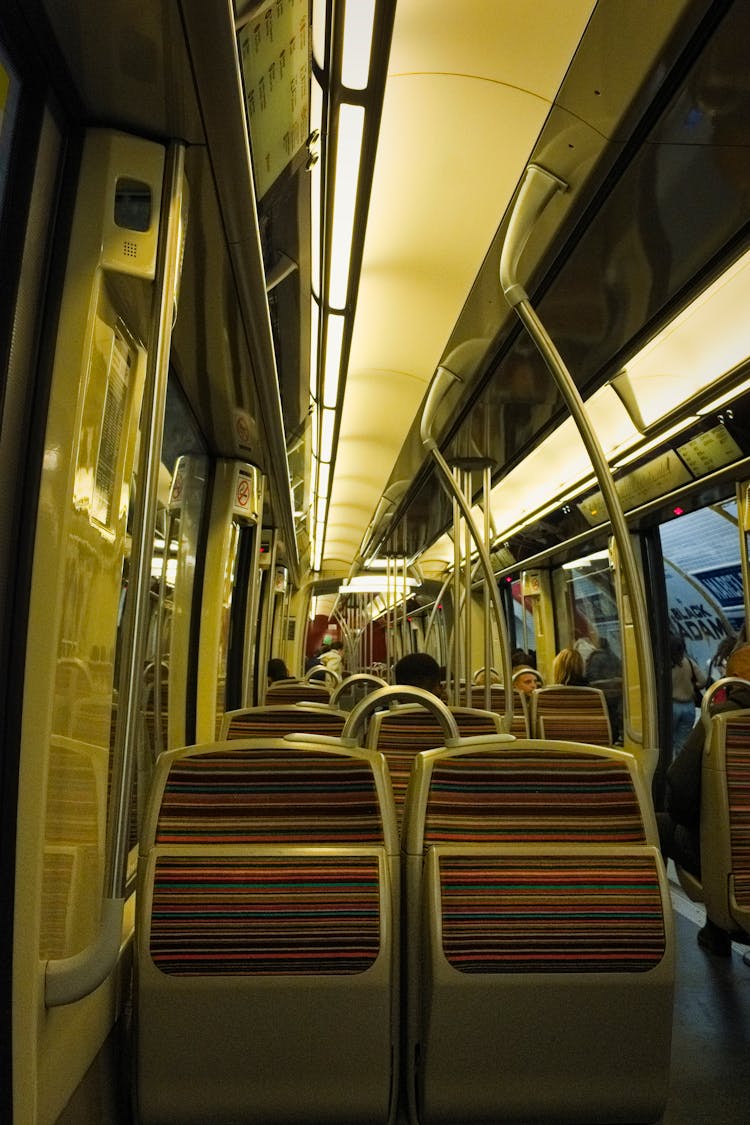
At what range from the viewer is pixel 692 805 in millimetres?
3318

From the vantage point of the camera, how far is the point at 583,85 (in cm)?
214

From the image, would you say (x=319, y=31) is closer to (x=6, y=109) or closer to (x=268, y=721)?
(x=6, y=109)

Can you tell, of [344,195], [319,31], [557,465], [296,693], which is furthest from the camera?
[557,465]

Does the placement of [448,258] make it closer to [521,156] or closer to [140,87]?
[521,156]

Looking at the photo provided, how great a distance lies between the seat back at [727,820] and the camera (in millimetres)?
2998

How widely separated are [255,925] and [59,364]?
1.26 metres

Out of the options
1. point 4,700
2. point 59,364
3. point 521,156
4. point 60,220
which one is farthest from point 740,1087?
point 521,156

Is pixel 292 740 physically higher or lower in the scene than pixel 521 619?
lower

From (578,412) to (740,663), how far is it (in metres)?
1.86

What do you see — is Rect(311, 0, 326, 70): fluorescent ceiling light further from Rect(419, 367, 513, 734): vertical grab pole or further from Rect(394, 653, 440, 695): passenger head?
Rect(394, 653, 440, 695): passenger head

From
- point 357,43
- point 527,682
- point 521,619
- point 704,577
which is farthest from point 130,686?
point 521,619

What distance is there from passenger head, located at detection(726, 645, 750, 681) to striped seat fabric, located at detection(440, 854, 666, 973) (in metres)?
2.11

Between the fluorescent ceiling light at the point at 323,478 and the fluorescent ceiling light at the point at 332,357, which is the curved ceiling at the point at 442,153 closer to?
the fluorescent ceiling light at the point at 332,357

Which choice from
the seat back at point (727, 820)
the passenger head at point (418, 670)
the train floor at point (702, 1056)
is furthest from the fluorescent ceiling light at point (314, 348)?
the train floor at point (702, 1056)
